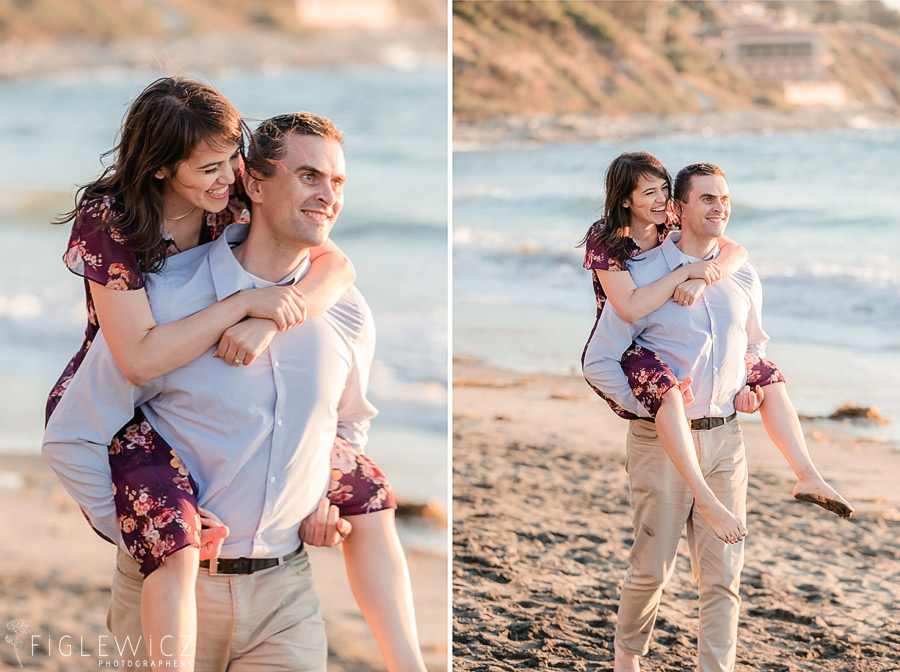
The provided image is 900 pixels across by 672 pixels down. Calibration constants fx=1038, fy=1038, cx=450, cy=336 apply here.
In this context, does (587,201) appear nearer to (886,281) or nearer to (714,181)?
(886,281)

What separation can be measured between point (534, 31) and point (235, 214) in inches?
700

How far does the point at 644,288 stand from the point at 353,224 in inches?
453

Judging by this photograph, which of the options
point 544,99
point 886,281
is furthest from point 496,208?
point 886,281

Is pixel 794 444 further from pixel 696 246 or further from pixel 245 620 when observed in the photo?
pixel 245 620

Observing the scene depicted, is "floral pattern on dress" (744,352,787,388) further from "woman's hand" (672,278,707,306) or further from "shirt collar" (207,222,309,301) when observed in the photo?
"shirt collar" (207,222,309,301)

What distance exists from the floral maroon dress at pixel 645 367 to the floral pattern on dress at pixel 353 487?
2.76ft

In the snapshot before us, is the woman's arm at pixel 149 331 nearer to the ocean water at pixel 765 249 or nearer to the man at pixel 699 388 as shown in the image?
the man at pixel 699 388

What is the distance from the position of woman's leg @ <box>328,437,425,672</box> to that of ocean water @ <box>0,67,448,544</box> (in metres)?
3.26

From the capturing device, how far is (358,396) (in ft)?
7.39

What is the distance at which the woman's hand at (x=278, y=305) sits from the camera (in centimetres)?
210

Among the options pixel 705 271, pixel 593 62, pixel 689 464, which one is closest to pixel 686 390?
pixel 689 464

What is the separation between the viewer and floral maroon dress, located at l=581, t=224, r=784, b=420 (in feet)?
9.08

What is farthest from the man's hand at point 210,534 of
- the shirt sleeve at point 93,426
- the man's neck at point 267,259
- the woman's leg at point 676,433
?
the woman's leg at point 676,433

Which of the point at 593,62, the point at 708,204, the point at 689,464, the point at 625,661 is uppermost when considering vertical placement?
the point at 593,62
